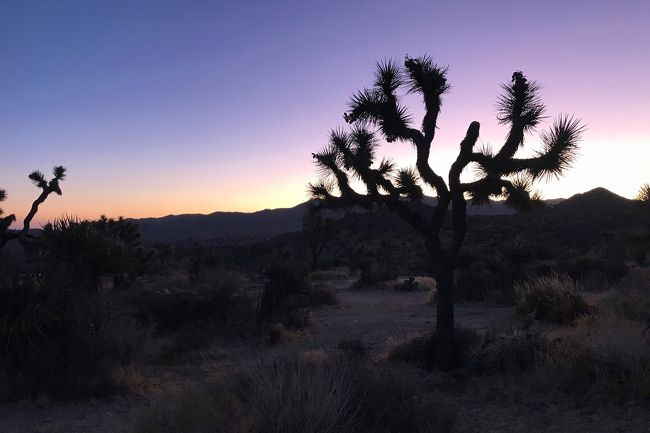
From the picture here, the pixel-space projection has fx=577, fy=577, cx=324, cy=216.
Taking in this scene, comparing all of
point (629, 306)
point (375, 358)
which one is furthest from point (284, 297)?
point (629, 306)

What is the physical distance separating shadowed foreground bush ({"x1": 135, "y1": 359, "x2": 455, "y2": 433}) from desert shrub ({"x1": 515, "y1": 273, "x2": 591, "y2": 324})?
7.76 metres

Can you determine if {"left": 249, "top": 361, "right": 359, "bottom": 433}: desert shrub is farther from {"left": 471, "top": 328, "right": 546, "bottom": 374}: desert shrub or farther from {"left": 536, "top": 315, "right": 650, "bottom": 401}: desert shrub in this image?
{"left": 471, "top": 328, "right": 546, "bottom": 374}: desert shrub

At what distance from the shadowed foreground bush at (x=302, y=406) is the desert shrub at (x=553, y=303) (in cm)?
776

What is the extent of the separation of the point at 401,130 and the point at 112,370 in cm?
637

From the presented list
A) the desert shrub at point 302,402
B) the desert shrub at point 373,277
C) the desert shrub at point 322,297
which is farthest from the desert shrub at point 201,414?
the desert shrub at point 373,277

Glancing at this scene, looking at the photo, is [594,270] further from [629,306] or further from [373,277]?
[373,277]

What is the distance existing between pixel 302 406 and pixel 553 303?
10.6 metres

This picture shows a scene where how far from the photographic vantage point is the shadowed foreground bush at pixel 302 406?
477cm

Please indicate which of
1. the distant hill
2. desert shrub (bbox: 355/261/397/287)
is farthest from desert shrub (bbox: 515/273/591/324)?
the distant hill

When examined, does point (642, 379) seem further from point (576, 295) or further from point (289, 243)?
point (289, 243)

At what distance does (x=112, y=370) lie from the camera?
30.3 ft

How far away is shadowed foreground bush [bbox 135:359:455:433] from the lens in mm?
4773

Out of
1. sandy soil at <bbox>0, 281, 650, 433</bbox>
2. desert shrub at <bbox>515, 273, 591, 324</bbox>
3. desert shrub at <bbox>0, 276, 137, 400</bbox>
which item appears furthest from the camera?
desert shrub at <bbox>515, 273, 591, 324</bbox>

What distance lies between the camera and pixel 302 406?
4852mm
